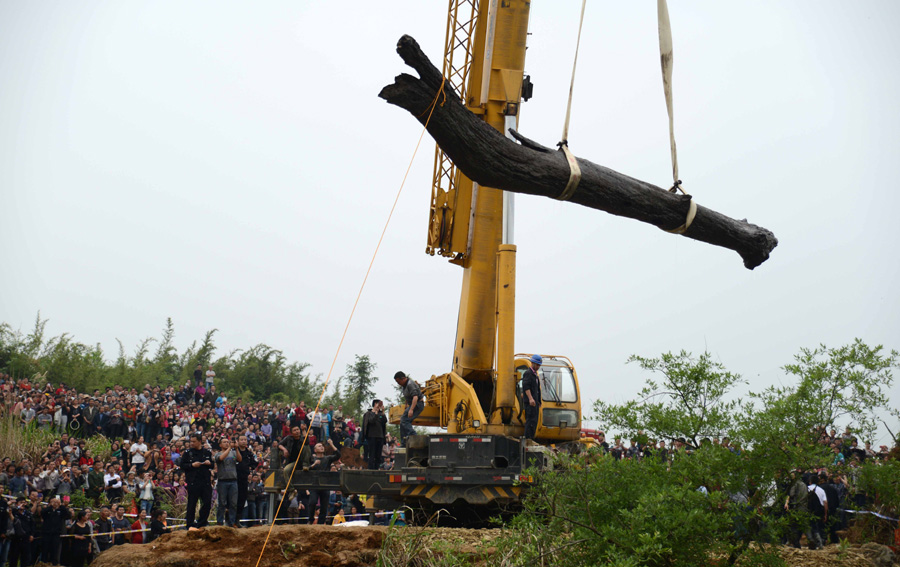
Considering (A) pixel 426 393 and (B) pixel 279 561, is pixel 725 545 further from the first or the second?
(A) pixel 426 393

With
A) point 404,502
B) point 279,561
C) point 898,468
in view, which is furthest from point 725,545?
point 404,502

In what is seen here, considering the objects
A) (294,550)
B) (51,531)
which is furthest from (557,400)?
(51,531)

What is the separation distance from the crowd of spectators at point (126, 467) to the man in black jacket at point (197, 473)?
0.47 ft

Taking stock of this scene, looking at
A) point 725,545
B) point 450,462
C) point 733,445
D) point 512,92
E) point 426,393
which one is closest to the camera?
point 725,545

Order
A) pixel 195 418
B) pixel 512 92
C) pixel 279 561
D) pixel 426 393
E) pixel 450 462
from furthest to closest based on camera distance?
pixel 195 418
pixel 426 393
pixel 512 92
pixel 450 462
pixel 279 561

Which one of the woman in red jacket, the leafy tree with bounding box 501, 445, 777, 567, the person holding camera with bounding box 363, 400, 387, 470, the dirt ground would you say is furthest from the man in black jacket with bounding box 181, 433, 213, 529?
the leafy tree with bounding box 501, 445, 777, 567

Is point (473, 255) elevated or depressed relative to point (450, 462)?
elevated

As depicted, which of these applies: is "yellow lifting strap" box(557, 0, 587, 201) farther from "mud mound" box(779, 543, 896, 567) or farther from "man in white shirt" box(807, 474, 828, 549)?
"man in white shirt" box(807, 474, 828, 549)

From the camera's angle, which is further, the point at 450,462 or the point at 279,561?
the point at 450,462

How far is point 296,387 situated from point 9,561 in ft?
85.4

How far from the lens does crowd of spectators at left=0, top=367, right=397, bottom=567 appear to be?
1148 cm

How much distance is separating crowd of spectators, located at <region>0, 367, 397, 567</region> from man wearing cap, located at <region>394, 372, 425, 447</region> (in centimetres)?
160

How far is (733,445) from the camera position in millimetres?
6504

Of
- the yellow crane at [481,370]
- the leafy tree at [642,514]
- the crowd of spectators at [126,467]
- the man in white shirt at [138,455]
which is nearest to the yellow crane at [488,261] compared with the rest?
the yellow crane at [481,370]
